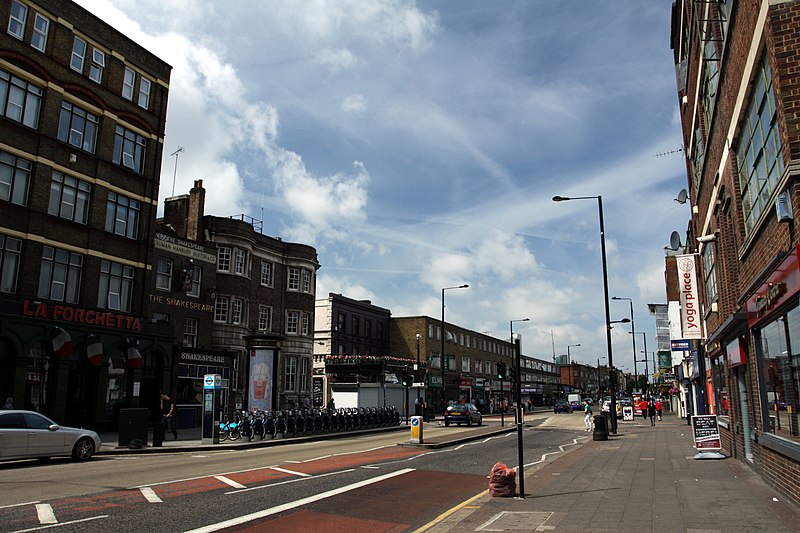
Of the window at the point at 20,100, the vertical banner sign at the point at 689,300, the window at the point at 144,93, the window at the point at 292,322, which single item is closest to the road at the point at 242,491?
the vertical banner sign at the point at 689,300

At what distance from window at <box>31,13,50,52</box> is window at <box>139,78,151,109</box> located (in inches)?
206

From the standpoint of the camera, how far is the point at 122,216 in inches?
1155

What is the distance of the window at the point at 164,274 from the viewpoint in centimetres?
3316

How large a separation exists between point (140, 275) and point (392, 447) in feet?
50.5

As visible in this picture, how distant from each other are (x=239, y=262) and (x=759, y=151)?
33.6 meters

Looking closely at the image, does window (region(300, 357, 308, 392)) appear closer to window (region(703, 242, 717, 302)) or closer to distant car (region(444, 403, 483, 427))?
distant car (region(444, 403, 483, 427))

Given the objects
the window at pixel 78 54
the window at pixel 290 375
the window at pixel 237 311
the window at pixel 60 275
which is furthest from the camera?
the window at pixel 290 375

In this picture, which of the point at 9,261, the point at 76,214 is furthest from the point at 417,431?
the point at 76,214

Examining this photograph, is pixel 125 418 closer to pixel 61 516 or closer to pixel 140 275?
pixel 140 275

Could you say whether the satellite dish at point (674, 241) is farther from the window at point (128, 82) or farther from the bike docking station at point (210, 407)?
the window at point (128, 82)

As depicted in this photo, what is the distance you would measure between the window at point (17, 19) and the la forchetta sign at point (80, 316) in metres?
10.8

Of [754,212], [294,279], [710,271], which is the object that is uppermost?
[294,279]

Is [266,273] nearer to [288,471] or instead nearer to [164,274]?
[164,274]

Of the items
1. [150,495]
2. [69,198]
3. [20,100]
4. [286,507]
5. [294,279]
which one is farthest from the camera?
[294,279]
